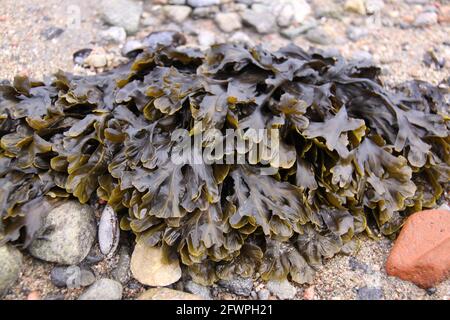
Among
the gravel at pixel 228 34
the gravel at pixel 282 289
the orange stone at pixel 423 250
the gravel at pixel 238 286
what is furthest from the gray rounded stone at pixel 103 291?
the gravel at pixel 228 34

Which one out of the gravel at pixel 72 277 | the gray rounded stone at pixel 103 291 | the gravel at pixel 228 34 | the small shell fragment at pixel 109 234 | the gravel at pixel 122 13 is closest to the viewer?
the gray rounded stone at pixel 103 291


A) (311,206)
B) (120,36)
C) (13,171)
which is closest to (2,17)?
(120,36)

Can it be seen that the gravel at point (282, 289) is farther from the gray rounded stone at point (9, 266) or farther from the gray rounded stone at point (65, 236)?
the gray rounded stone at point (9, 266)

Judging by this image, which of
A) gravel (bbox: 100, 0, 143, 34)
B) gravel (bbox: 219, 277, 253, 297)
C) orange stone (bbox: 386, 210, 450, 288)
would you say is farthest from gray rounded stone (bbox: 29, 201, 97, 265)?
gravel (bbox: 100, 0, 143, 34)

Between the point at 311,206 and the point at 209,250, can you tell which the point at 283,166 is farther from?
the point at 209,250

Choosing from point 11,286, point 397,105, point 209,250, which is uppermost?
point 397,105

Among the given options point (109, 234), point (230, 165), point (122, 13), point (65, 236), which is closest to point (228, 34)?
point (122, 13)

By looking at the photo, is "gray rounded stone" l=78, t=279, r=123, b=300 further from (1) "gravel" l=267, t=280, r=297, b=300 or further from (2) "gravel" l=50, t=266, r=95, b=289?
(1) "gravel" l=267, t=280, r=297, b=300
